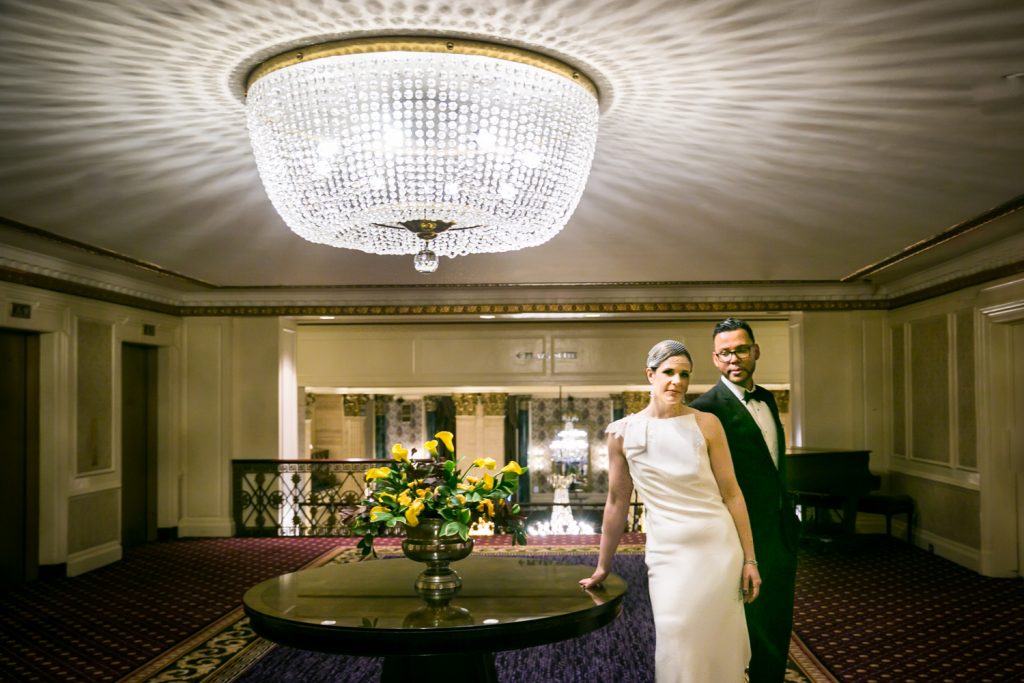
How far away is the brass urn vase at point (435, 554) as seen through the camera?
336cm

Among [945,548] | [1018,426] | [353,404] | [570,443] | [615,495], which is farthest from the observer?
[353,404]

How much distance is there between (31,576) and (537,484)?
1142 cm

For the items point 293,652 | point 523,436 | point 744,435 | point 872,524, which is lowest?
point 872,524

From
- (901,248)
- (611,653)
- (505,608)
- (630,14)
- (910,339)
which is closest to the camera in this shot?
(630,14)

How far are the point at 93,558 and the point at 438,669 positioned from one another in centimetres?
586

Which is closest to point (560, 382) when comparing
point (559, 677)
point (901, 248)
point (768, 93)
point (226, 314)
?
point (226, 314)

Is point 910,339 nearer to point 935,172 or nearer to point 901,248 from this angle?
point 901,248

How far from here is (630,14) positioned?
277 centimetres

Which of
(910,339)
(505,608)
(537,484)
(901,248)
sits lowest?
(537,484)

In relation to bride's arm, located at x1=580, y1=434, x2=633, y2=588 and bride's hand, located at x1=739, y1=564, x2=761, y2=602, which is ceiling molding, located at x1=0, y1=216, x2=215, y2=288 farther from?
bride's hand, located at x1=739, y1=564, x2=761, y2=602

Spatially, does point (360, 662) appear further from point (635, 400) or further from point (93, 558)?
point (635, 400)

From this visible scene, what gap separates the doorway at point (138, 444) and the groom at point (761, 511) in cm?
761

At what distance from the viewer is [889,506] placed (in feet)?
29.1

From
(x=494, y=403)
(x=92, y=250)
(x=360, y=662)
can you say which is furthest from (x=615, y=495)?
(x=494, y=403)
